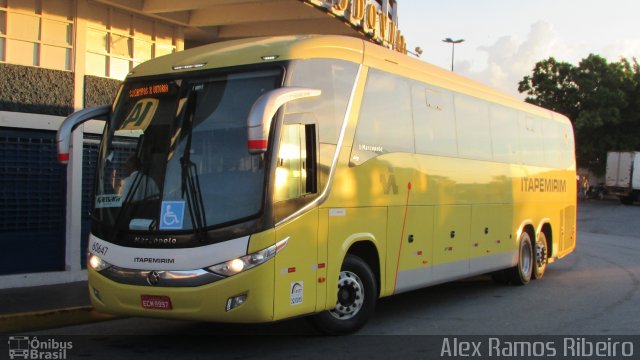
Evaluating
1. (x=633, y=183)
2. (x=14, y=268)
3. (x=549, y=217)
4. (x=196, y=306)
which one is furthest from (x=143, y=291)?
(x=633, y=183)

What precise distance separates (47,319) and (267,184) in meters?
3.83

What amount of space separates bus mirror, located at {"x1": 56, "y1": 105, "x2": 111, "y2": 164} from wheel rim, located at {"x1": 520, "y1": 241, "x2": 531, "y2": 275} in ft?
25.9

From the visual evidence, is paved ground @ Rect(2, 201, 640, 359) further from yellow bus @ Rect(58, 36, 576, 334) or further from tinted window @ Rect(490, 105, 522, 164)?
tinted window @ Rect(490, 105, 522, 164)

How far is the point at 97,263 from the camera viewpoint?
7.00 metres

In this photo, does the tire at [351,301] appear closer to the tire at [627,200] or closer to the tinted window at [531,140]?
the tinted window at [531,140]

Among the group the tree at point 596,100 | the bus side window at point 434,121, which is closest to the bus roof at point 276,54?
the bus side window at point 434,121

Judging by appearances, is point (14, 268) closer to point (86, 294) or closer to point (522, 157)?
point (86, 294)

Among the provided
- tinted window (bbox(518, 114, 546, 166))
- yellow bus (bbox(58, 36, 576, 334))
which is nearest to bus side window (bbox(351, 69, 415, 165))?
yellow bus (bbox(58, 36, 576, 334))

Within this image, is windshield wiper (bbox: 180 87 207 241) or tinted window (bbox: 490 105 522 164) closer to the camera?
windshield wiper (bbox: 180 87 207 241)

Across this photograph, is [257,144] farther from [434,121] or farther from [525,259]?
[525,259]

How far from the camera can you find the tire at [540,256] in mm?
12786

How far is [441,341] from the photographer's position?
7477 millimetres

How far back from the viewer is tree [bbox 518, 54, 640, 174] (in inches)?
1796

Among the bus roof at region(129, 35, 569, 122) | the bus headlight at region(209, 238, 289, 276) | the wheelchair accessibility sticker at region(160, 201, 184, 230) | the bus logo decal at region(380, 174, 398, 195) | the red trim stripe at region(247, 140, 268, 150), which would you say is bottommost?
the bus headlight at region(209, 238, 289, 276)
